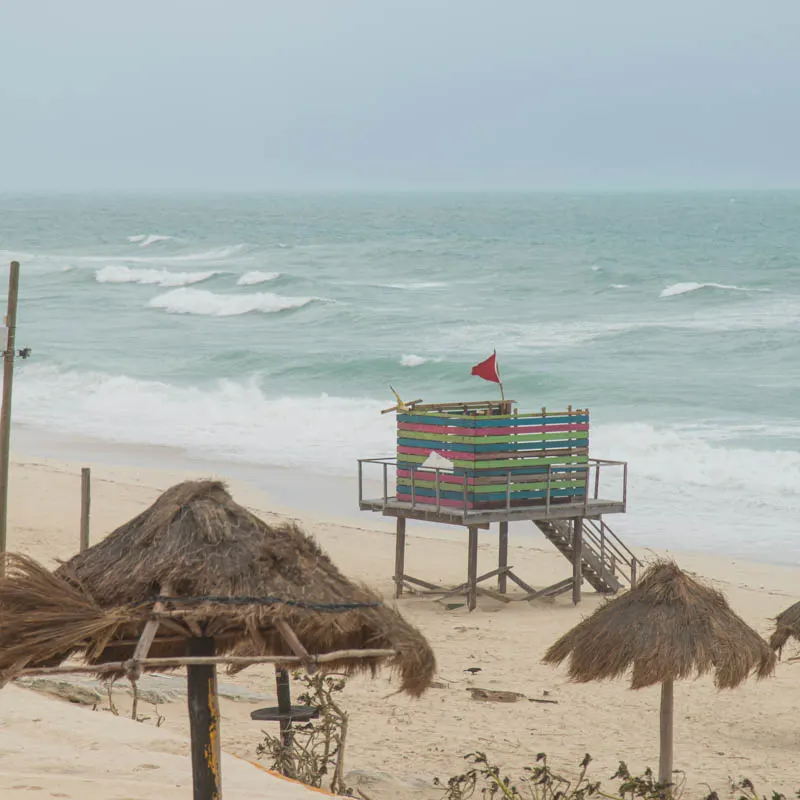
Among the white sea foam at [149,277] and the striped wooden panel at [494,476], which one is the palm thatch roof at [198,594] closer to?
the striped wooden panel at [494,476]

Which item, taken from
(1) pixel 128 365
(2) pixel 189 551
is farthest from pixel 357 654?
(1) pixel 128 365

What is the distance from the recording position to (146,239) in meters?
111

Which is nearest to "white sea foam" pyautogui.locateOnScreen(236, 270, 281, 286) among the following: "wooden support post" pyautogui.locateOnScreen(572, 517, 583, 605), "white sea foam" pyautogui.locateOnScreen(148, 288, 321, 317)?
"white sea foam" pyautogui.locateOnScreen(148, 288, 321, 317)

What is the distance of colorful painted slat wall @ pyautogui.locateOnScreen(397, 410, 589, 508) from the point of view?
1811cm

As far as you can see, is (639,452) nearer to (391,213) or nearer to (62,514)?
(62,514)

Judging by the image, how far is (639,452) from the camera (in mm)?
31812

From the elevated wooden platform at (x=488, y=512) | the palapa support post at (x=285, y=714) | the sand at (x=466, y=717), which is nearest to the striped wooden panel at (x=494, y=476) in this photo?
the elevated wooden platform at (x=488, y=512)

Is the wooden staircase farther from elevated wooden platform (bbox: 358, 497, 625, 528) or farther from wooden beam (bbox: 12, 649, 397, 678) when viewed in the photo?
wooden beam (bbox: 12, 649, 397, 678)

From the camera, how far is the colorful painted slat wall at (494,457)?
18109mm

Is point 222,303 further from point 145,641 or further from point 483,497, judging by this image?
point 145,641

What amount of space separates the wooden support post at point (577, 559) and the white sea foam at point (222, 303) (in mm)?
45595

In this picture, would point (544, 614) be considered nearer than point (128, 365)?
Yes

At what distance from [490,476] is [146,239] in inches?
3763

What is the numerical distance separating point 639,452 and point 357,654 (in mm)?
24631
